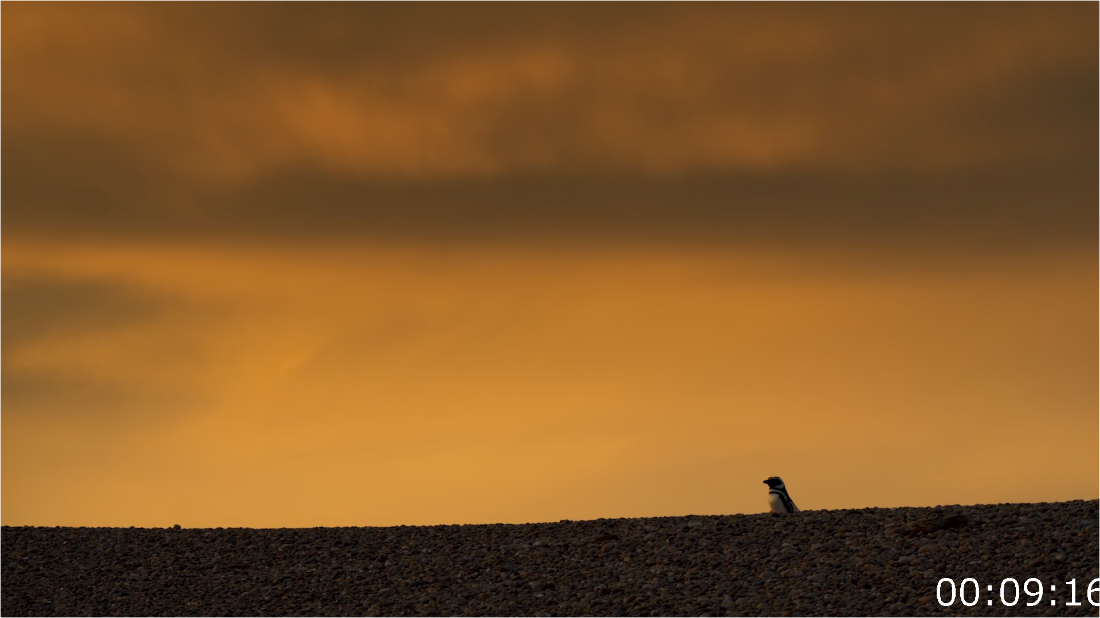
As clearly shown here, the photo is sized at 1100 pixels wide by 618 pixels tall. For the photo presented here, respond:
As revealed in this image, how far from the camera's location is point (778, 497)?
2639 centimetres

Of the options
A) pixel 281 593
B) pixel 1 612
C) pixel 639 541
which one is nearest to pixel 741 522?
pixel 639 541

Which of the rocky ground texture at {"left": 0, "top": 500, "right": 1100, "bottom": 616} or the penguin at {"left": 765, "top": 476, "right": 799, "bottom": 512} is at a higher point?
the penguin at {"left": 765, "top": 476, "right": 799, "bottom": 512}

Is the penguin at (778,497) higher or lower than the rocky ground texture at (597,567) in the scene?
higher

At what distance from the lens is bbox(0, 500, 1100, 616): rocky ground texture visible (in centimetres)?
2062

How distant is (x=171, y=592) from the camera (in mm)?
23406

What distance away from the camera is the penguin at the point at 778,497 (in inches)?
1028

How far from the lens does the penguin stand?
2611 cm

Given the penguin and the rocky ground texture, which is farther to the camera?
the penguin

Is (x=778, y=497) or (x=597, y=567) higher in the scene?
(x=778, y=497)

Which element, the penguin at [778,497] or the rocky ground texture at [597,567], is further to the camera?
the penguin at [778,497]

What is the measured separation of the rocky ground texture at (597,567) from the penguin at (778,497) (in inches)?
53.6

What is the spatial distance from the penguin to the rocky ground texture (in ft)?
4.47

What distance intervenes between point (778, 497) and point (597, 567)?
516 centimetres

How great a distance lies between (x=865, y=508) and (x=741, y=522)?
2.28 meters
